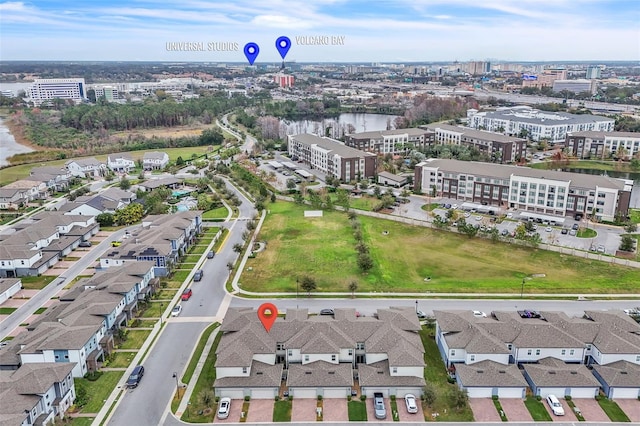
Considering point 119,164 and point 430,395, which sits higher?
point 119,164

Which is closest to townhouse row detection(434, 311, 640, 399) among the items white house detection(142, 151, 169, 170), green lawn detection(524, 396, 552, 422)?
green lawn detection(524, 396, 552, 422)

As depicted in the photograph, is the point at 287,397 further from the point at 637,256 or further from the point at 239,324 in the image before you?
the point at 637,256

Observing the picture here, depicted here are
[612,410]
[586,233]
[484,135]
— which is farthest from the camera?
[484,135]

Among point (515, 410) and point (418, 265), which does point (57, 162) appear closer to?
point (418, 265)

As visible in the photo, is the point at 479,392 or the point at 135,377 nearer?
the point at 479,392

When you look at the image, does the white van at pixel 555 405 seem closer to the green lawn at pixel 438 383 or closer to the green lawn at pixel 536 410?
the green lawn at pixel 536 410

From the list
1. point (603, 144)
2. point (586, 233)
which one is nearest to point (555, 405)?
point (586, 233)

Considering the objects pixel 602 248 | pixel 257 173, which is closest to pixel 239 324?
pixel 602 248
